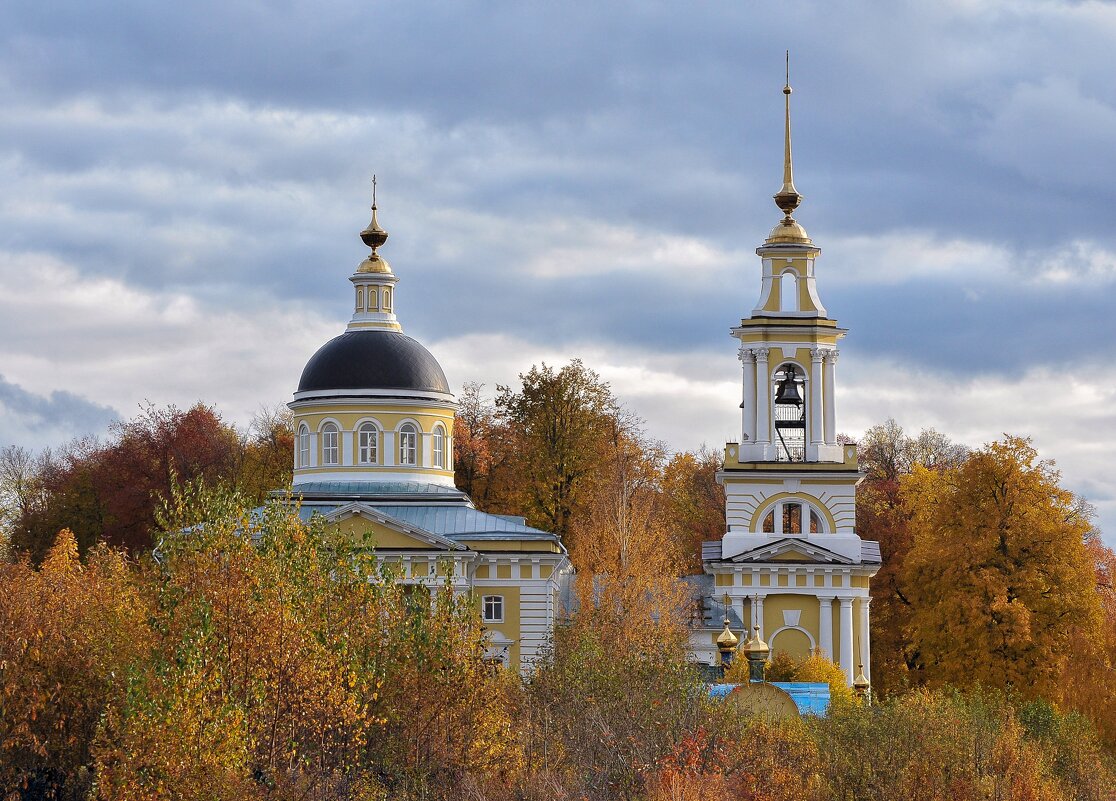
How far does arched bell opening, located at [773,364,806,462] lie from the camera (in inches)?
1938

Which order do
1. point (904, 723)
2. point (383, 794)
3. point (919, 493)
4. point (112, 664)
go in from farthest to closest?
point (919, 493), point (904, 723), point (112, 664), point (383, 794)

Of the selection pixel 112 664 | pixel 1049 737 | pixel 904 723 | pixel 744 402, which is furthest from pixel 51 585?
pixel 744 402

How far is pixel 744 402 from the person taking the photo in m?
49.3

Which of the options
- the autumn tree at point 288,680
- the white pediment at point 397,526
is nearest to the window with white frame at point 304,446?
the white pediment at point 397,526

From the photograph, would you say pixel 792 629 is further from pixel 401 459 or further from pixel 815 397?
pixel 401 459

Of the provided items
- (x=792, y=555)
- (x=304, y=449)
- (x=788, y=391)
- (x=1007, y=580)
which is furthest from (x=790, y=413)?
(x=304, y=449)

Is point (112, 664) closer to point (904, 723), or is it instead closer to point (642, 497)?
point (904, 723)

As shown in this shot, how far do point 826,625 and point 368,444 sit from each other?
44.3 feet

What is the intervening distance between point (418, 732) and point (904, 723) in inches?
301

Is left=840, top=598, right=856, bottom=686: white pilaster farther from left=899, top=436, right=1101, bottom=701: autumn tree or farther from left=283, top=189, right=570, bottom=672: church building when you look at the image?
left=283, top=189, right=570, bottom=672: church building

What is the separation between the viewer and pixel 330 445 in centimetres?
5312

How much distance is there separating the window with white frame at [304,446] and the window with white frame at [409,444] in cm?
265

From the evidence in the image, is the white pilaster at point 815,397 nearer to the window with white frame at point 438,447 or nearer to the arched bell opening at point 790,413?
the arched bell opening at point 790,413

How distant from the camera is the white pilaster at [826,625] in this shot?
48094 mm
